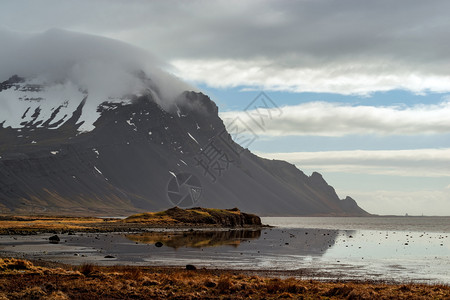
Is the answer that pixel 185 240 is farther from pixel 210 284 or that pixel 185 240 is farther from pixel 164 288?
pixel 164 288

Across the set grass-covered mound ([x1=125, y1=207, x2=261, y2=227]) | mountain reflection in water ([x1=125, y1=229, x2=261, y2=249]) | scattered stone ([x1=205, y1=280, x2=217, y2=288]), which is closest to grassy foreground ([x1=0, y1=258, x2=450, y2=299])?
scattered stone ([x1=205, y1=280, x2=217, y2=288])

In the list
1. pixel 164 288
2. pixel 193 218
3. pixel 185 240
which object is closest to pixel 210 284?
pixel 164 288

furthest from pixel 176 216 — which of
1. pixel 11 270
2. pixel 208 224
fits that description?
pixel 11 270

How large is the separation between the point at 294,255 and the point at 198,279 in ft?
128

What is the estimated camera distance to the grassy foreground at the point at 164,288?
32.3 metres

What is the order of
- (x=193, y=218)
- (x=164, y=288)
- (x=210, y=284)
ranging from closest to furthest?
(x=164, y=288) → (x=210, y=284) → (x=193, y=218)

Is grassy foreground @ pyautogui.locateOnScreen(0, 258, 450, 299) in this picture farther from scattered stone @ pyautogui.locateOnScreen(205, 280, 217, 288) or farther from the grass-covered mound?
the grass-covered mound

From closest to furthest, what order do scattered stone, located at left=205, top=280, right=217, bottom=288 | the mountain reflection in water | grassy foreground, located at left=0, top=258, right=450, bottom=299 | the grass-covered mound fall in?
grassy foreground, located at left=0, top=258, right=450, bottom=299 < scattered stone, located at left=205, top=280, right=217, bottom=288 < the mountain reflection in water < the grass-covered mound

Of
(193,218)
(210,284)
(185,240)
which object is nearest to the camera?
(210,284)

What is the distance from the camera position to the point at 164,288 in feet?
114

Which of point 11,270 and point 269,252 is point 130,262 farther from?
point 269,252

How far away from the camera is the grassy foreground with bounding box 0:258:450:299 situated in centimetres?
3228

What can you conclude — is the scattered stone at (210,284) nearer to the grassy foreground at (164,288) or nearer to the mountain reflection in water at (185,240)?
the grassy foreground at (164,288)

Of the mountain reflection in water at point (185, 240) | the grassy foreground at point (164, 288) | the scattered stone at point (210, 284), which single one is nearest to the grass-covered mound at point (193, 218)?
the mountain reflection in water at point (185, 240)
